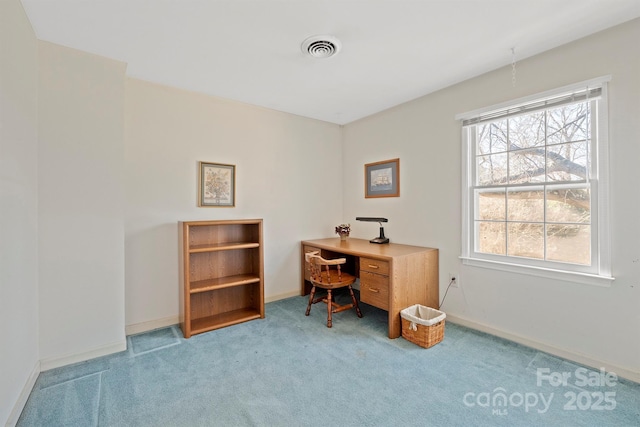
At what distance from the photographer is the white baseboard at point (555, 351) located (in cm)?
188

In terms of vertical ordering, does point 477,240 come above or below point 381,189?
below

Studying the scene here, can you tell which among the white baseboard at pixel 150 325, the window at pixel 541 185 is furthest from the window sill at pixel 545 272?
the white baseboard at pixel 150 325

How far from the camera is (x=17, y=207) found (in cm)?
166

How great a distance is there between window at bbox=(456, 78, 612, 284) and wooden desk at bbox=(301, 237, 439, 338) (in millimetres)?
399

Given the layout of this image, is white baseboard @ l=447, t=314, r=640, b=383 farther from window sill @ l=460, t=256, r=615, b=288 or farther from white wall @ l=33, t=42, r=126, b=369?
white wall @ l=33, t=42, r=126, b=369

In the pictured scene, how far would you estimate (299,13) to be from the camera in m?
1.75

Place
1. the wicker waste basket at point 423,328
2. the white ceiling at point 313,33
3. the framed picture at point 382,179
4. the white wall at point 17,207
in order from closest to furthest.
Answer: the white wall at point 17,207
the white ceiling at point 313,33
the wicker waste basket at point 423,328
the framed picture at point 382,179

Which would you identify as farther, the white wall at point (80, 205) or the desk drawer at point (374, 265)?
the desk drawer at point (374, 265)

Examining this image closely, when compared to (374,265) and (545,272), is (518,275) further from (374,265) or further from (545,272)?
(374,265)

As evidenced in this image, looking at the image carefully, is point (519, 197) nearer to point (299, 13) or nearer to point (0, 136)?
point (299, 13)

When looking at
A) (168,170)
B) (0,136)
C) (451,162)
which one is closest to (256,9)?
(0,136)

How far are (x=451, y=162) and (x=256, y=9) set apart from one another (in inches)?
84.5

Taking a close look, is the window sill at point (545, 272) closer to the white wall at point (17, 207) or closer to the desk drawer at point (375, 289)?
the desk drawer at point (375, 289)

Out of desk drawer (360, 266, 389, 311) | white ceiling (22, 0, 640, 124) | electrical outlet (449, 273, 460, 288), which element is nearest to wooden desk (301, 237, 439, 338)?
desk drawer (360, 266, 389, 311)
